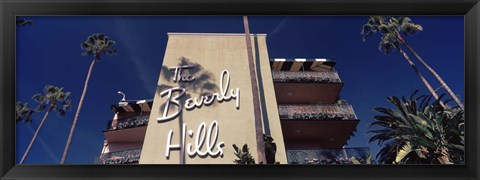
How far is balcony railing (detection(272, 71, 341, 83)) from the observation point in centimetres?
1287

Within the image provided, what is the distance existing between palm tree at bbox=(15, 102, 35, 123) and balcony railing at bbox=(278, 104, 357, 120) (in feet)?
20.0

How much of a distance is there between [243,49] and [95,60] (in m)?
3.43

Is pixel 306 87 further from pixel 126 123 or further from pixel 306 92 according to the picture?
pixel 126 123

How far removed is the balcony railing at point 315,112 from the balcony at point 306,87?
1.06ft

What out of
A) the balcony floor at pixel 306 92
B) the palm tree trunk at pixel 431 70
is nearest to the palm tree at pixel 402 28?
the palm tree trunk at pixel 431 70

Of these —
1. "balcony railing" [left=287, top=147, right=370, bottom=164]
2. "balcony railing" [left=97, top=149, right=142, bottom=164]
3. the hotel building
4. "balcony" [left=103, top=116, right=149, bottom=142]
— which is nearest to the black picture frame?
the hotel building

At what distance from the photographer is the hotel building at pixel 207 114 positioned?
9367 mm

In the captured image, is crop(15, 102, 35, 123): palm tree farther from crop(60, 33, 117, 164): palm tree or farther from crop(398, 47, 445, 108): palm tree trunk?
crop(398, 47, 445, 108): palm tree trunk

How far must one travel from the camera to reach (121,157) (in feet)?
33.7

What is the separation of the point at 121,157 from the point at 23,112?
2.68m

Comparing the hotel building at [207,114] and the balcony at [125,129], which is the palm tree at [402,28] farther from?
the balcony at [125,129]

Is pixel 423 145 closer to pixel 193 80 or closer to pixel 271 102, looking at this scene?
pixel 271 102
